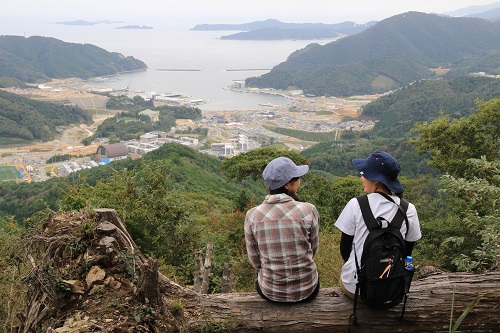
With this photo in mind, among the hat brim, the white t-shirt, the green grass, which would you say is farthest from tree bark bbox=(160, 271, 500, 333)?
the green grass

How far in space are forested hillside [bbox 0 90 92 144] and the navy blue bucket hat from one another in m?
45.1

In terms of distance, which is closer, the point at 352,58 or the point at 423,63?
the point at 423,63

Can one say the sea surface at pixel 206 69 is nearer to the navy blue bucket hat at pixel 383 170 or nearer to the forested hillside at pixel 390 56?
the forested hillside at pixel 390 56

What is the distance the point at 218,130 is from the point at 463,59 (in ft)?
243

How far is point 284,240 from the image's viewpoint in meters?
2.05

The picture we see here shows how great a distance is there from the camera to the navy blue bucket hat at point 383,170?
1956mm

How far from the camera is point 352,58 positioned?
9706cm

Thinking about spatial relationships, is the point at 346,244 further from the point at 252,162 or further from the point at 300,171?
the point at 252,162

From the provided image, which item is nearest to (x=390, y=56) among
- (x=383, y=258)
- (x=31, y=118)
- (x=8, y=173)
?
(x=31, y=118)

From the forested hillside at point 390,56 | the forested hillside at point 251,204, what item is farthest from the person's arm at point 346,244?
the forested hillside at point 390,56

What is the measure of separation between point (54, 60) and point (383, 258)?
94.1 meters

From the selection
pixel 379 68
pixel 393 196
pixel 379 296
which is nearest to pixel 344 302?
pixel 379 296

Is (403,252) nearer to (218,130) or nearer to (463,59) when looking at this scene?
(218,130)

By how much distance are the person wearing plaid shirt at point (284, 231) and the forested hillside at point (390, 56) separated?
2904 inches
